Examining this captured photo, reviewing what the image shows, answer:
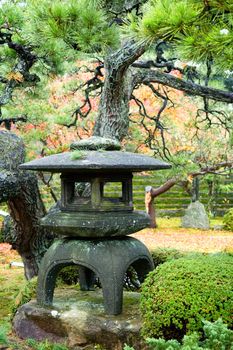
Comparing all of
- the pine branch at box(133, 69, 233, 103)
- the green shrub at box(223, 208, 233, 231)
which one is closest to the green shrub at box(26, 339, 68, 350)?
the pine branch at box(133, 69, 233, 103)

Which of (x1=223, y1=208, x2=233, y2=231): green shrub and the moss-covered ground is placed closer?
the moss-covered ground

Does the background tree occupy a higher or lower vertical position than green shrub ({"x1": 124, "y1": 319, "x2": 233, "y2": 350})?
higher

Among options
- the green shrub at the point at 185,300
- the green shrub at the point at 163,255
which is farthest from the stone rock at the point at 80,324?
the green shrub at the point at 163,255

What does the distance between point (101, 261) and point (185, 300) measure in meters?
1.19

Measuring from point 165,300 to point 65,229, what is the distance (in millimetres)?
1477

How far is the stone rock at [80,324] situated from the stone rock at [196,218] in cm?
1116

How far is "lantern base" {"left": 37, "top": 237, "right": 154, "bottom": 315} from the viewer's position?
188 inches

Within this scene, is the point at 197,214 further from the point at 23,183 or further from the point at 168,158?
the point at 23,183

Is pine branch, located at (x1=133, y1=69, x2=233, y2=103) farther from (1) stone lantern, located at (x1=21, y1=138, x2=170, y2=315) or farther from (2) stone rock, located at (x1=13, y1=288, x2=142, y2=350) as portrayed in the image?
(2) stone rock, located at (x1=13, y1=288, x2=142, y2=350)

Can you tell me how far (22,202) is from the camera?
21.4 ft

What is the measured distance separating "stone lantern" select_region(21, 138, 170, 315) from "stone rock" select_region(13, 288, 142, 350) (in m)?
0.16

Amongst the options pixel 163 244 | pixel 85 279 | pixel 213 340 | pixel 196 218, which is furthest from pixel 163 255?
pixel 196 218

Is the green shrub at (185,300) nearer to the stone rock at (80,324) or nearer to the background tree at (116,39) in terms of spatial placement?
the stone rock at (80,324)

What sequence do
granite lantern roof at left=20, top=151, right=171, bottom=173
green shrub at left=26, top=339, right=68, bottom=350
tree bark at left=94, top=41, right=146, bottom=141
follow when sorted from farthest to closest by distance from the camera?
tree bark at left=94, top=41, right=146, bottom=141, granite lantern roof at left=20, top=151, right=171, bottom=173, green shrub at left=26, top=339, right=68, bottom=350
